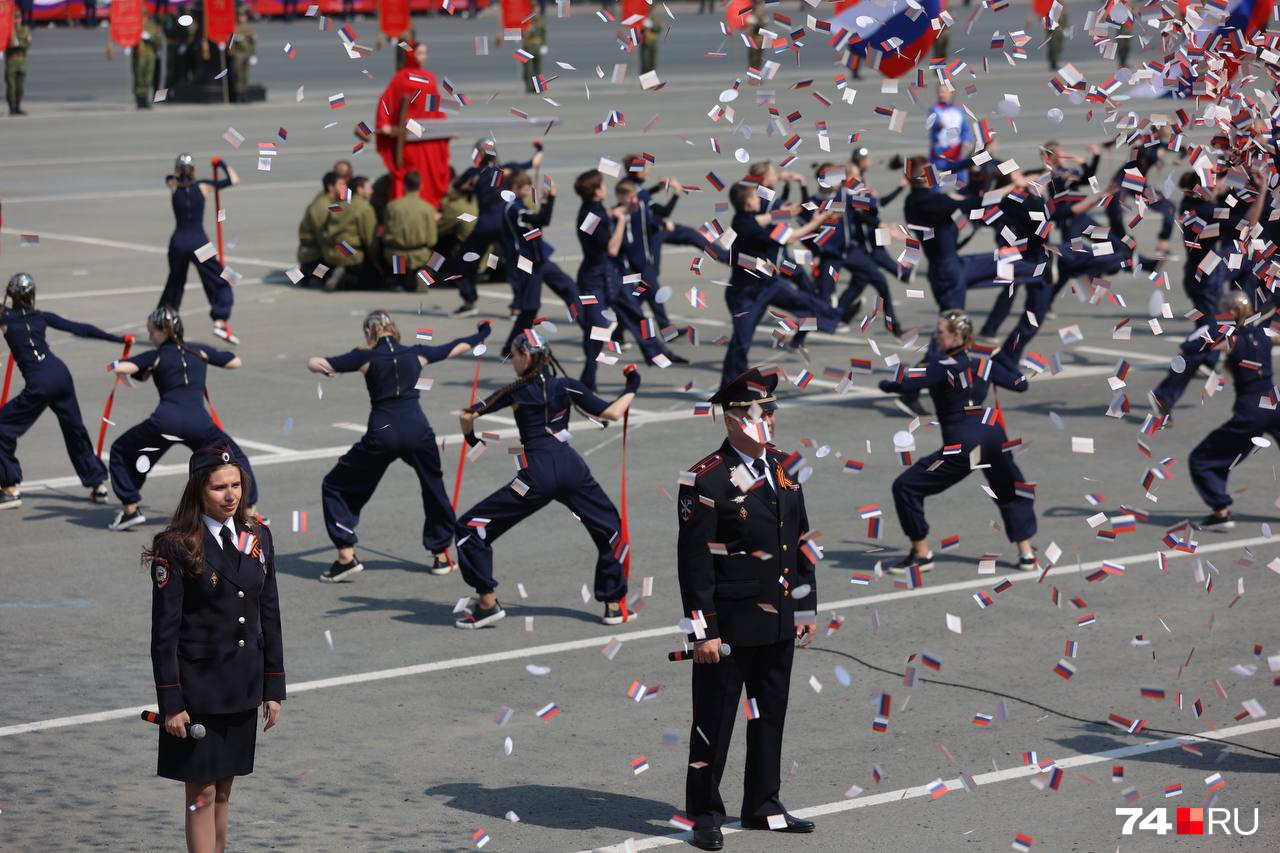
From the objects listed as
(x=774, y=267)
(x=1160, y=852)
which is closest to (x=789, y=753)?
(x=1160, y=852)

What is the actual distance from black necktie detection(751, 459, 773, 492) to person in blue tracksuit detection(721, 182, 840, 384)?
9.43 metres

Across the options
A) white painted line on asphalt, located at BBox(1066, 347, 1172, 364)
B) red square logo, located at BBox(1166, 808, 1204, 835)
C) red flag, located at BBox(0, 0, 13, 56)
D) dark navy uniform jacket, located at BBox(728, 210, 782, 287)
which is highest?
red flag, located at BBox(0, 0, 13, 56)

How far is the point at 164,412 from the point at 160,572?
652cm

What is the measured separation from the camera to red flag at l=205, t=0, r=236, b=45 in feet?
141

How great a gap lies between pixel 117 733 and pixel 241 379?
9853mm

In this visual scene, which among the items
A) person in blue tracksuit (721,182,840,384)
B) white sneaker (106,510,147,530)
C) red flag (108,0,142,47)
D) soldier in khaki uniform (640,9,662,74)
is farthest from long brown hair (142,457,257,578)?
soldier in khaki uniform (640,9,662,74)

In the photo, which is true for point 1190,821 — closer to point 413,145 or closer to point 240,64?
point 413,145

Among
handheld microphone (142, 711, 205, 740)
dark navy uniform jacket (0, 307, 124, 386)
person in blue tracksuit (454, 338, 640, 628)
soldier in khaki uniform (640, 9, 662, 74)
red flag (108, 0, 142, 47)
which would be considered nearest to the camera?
handheld microphone (142, 711, 205, 740)

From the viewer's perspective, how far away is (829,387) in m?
18.9

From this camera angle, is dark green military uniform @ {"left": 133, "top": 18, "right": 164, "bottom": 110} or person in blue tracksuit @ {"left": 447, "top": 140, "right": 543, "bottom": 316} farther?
dark green military uniform @ {"left": 133, "top": 18, "right": 164, "bottom": 110}

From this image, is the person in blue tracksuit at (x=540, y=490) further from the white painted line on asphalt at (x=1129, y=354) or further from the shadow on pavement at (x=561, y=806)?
the white painted line on asphalt at (x=1129, y=354)

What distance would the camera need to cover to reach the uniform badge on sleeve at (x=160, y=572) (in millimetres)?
7266

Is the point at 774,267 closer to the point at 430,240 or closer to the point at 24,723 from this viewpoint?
the point at 430,240

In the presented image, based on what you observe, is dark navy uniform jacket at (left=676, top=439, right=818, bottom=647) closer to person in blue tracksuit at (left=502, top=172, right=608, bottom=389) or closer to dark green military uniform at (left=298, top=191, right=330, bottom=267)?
person in blue tracksuit at (left=502, top=172, right=608, bottom=389)
